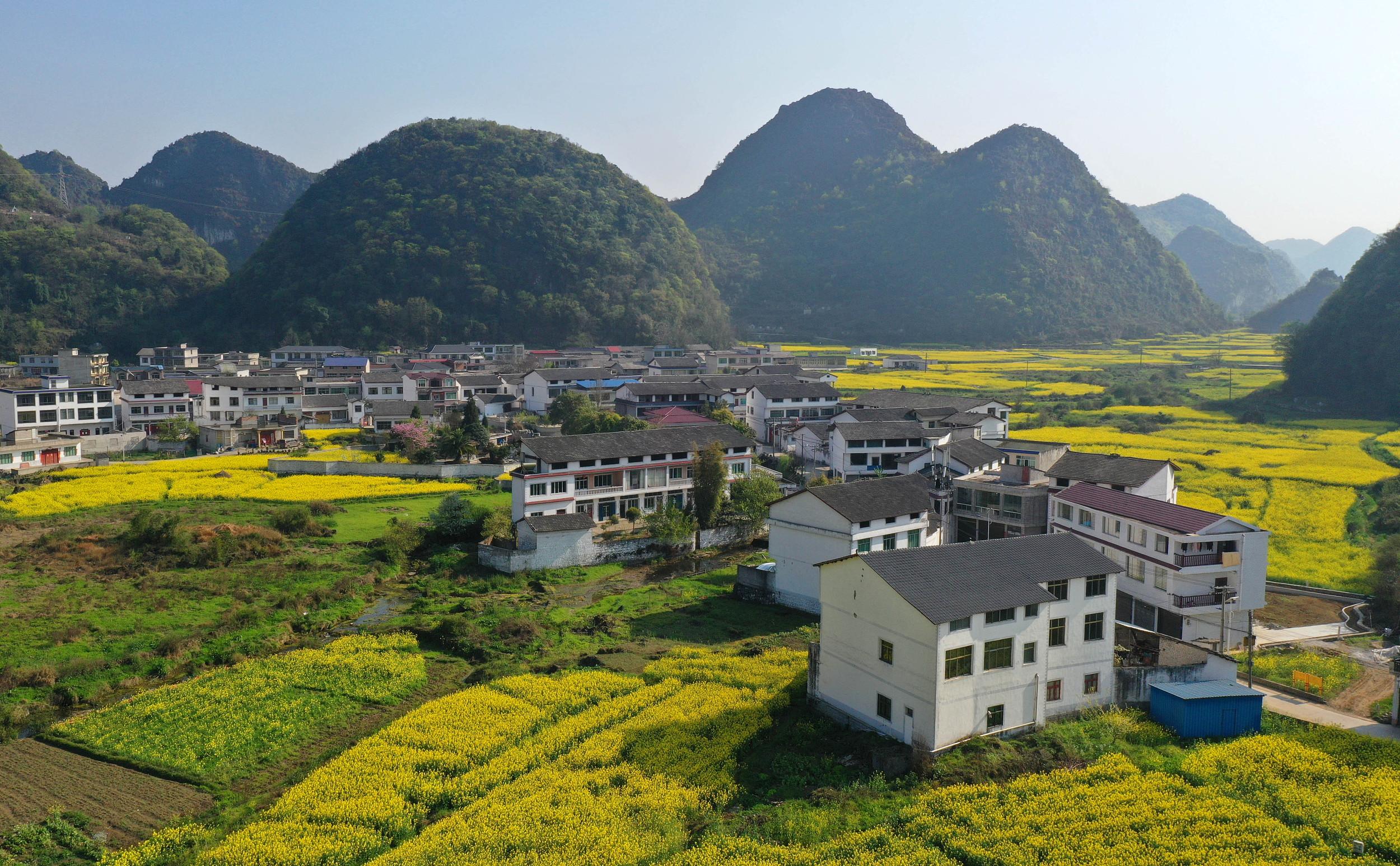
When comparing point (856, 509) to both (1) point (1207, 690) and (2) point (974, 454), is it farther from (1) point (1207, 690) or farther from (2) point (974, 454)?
(2) point (974, 454)

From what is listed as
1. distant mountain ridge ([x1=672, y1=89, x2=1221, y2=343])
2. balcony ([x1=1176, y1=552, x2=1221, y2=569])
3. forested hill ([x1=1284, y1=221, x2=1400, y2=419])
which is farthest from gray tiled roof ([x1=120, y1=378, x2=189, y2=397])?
distant mountain ridge ([x1=672, y1=89, x2=1221, y2=343])

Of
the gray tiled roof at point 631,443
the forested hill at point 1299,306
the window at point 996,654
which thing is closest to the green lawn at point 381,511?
the gray tiled roof at point 631,443

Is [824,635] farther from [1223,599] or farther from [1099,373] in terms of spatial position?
[1099,373]

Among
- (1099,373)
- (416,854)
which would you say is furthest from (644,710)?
(1099,373)

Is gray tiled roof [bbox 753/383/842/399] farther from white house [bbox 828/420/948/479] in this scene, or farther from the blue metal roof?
the blue metal roof

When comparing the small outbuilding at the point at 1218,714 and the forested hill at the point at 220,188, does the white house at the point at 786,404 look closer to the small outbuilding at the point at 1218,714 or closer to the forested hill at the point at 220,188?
the small outbuilding at the point at 1218,714
